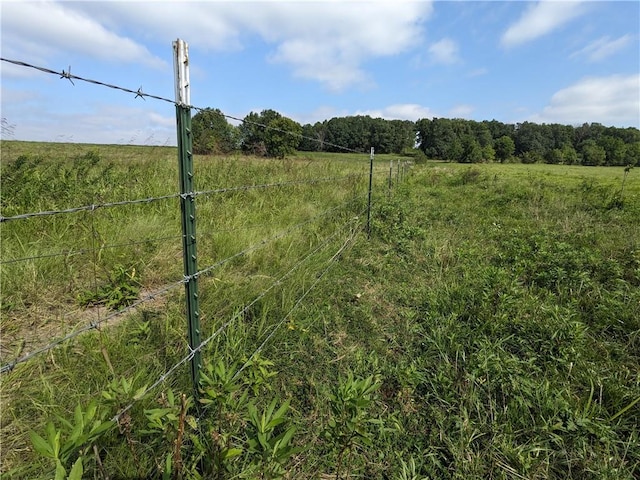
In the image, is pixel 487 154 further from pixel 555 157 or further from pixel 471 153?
pixel 555 157

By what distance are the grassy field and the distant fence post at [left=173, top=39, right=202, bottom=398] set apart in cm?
20

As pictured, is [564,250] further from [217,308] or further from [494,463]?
[217,308]

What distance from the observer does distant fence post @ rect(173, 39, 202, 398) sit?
1307mm

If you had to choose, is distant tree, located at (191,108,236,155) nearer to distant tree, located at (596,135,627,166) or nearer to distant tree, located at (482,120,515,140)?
distant tree, located at (596,135,627,166)

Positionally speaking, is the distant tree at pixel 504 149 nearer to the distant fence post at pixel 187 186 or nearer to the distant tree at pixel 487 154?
the distant tree at pixel 487 154

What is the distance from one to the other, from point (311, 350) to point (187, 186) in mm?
1559

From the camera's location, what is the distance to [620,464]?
65.5 inches

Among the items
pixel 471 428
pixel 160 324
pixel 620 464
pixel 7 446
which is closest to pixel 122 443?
pixel 7 446

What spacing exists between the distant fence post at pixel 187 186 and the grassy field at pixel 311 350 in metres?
0.20

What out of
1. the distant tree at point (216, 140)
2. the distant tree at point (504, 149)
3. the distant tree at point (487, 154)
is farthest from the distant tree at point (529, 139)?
the distant tree at point (216, 140)

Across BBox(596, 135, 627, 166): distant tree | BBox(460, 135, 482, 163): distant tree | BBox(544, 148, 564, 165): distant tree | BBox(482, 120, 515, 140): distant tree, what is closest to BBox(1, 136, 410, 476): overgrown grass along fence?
BBox(460, 135, 482, 163): distant tree

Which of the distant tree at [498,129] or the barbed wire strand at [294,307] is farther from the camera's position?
the distant tree at [498,129]

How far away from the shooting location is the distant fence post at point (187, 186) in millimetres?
1307

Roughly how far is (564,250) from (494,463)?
3624mm
